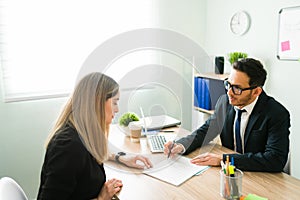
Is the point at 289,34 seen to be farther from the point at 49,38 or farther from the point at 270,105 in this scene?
the point at 49,38

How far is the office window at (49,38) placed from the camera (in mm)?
2209

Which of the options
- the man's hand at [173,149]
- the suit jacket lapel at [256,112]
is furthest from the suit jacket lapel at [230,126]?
the man's hand at [173,149]

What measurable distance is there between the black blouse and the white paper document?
1.00 ft

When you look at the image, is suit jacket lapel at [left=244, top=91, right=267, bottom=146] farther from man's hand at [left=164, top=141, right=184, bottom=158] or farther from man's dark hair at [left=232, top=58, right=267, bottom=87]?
man's hand at [left=164, top=141, right=184, bottom=158]

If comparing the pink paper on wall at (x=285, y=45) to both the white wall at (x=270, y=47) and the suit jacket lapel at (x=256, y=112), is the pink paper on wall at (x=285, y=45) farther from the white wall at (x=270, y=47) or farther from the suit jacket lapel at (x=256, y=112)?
the suit jacket lapel at (x=256, y=112)

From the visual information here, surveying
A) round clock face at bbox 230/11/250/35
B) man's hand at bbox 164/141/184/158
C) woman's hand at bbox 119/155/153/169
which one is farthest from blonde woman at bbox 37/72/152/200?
round clock face at bbox 230/11/250/35

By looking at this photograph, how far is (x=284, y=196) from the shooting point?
1120mm

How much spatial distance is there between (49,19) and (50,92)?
0.60m

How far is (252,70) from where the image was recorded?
152cm

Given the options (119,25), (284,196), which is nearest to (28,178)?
(119,25)

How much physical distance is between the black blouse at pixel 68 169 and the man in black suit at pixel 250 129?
20.6 inches

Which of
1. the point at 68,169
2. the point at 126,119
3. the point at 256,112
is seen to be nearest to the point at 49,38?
the point at 126,119

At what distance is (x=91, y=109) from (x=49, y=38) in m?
1.44

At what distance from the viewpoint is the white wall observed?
7.69 feet
